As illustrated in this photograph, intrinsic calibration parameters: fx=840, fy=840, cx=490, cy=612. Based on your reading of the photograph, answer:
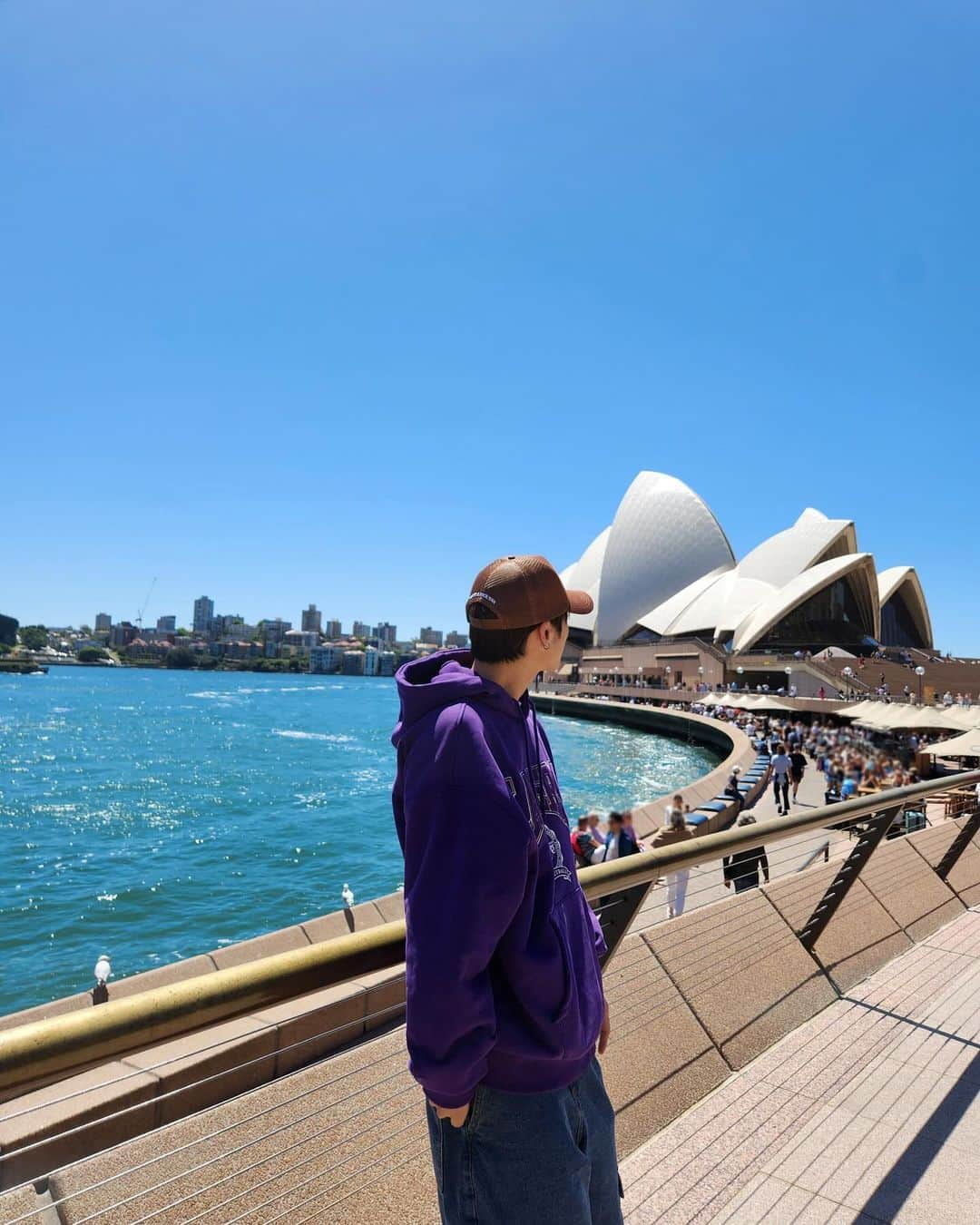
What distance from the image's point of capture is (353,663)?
172 m

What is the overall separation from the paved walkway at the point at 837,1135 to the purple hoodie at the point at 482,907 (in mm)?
1126

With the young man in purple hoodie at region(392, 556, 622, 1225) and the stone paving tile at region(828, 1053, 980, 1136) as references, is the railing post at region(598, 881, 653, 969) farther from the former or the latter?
the stone paving tile at region(828, 1053, 980, 1136)

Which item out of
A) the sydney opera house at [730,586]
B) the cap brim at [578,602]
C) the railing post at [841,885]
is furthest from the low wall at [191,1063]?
the sydney opera house at [730,586]

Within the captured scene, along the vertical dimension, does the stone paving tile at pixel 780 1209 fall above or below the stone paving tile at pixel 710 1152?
below

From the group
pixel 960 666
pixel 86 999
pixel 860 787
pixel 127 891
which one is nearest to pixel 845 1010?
pixel 86 999

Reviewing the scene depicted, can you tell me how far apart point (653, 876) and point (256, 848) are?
15.0 meters

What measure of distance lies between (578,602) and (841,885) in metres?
2.64

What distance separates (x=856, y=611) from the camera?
5144 cm

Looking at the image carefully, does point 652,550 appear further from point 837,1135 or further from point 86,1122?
point 837,1135

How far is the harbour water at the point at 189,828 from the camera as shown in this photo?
10570mm

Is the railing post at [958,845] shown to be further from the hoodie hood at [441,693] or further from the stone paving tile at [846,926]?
the hoodie hood at [441,693]

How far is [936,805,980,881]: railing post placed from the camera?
503 cm

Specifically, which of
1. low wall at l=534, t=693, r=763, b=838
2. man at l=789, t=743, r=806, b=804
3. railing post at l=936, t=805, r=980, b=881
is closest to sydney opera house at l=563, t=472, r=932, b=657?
low wall at l=534, t=693, r=763, b=838

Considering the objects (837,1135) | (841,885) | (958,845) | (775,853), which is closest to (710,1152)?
(837,1135)
